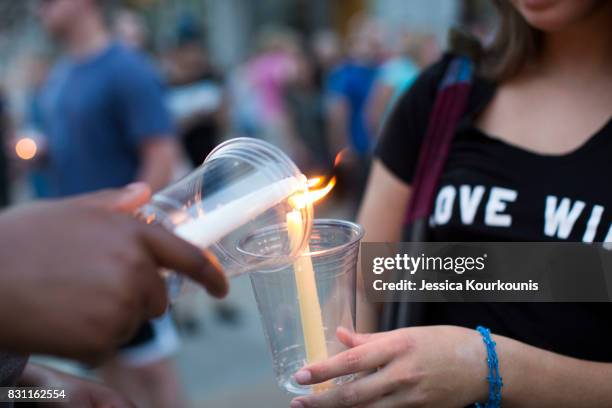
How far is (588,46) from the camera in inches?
57.0

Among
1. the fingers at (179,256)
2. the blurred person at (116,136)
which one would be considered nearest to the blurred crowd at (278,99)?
the blurred person at (116,136)

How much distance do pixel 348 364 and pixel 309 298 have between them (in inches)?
4.3

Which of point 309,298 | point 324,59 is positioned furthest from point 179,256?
point 324,59

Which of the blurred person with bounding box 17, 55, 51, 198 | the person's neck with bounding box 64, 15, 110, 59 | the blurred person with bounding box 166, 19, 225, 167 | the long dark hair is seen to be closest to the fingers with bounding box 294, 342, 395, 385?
the long dark hair

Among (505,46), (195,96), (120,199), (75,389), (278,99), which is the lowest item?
(278,99)

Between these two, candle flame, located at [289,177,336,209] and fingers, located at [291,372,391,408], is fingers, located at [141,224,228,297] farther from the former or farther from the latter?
fingers, located at [291,372,391,408]

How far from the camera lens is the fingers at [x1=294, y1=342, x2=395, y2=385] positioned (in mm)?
909

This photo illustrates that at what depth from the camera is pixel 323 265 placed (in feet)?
3.13

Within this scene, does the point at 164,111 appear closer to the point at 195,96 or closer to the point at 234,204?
the point at 234,204

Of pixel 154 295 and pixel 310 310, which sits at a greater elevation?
pixel 154 295

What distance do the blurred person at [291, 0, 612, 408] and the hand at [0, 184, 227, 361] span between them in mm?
330

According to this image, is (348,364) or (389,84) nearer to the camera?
(348,364)

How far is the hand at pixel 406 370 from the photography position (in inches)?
36.6

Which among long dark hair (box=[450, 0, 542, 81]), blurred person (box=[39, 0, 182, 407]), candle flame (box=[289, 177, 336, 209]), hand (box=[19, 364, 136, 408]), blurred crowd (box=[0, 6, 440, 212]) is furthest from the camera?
blurred crowd (box=[0, 6, 440, 212])
